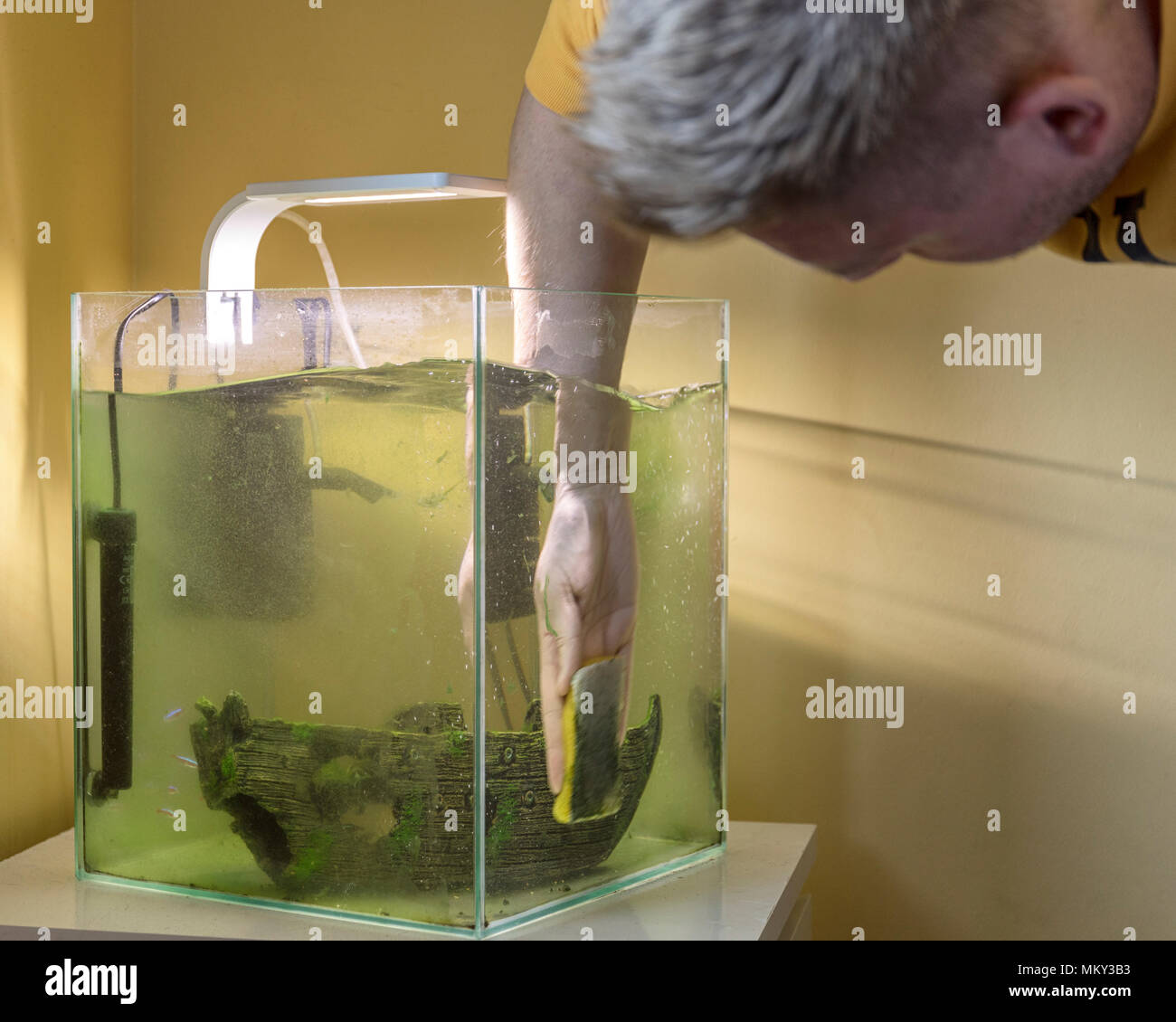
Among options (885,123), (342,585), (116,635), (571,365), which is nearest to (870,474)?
(571,365)

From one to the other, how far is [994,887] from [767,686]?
32cm

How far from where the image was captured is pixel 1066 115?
1.77 feet

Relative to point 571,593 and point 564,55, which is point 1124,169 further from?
point 571,593

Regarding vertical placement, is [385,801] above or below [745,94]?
below

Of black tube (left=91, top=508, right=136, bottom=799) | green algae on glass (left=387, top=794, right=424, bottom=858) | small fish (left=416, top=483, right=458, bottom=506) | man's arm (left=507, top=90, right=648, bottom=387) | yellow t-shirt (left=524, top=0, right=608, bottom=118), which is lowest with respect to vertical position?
green algae on glass (left=387, top=794, right=424, bottom=858)

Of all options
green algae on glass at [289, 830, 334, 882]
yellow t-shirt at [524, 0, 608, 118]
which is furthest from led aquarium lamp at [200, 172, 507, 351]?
green algae on glass at [289, 830, 334, 882]

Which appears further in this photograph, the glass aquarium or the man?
the glass aquarium

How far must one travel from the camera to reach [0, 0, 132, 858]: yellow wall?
1.21 m

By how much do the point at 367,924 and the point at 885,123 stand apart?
678 mm

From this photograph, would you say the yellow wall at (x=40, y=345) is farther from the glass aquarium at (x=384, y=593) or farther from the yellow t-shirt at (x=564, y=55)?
the yellow t-shirt at (x=564, y=55)

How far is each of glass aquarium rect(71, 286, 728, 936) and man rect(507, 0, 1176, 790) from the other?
333 millimetres

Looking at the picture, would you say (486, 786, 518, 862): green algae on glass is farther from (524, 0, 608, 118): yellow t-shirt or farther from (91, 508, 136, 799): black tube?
(524, 0, 608, 118): yellow t-shirt

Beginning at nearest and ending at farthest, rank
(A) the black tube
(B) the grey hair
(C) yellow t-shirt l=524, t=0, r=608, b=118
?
(B) the grey hair, (C) yellow t-shirt l=524, t=0, r=608, b=118, (A) the black tube

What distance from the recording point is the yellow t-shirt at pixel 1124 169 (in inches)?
21.5
